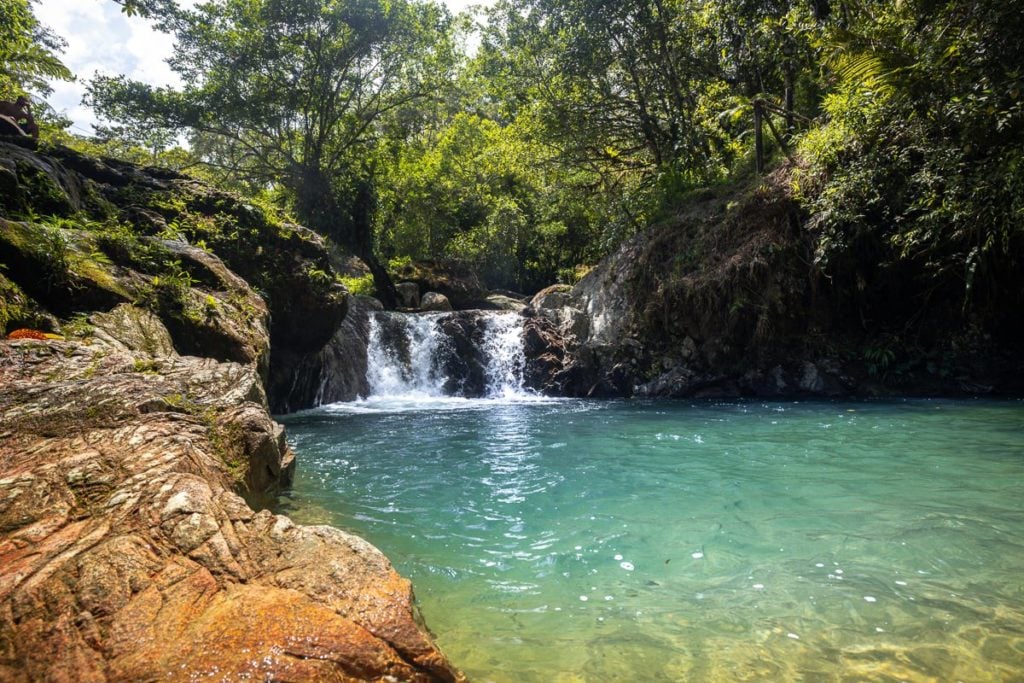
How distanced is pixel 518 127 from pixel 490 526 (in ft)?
54.9

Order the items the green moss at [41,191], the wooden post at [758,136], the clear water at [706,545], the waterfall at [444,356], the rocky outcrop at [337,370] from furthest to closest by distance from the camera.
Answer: the waterfall at [444,356] → the wooden post at [758,136] → the rocky outcrop at [337,370] → the green moss at [41,191] → the clear water at [706,545]

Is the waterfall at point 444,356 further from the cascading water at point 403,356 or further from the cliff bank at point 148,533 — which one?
the cliff bank at point 148,533

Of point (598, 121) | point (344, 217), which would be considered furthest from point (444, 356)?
point (598, 121)

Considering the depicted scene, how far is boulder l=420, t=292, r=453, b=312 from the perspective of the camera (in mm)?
18953

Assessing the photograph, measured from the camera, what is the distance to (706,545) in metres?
3.77

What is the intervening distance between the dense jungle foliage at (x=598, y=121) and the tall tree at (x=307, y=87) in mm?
64

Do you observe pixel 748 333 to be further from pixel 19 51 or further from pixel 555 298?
pixel 19 51

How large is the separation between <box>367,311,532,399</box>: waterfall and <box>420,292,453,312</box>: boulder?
10.8 ft

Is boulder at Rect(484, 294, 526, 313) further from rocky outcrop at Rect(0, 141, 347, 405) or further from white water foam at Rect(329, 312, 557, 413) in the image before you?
rocky outcrop at Rect(0, 141, 347, 405)

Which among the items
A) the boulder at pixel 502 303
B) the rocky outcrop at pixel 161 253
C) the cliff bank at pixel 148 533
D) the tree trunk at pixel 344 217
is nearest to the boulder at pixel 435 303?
the tree trunk at pixel 344 217

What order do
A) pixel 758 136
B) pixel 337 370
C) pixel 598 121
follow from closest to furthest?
pixel 337 370, pixel 758 136, pixel 598 121

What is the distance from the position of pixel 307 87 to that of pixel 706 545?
65.8 feet

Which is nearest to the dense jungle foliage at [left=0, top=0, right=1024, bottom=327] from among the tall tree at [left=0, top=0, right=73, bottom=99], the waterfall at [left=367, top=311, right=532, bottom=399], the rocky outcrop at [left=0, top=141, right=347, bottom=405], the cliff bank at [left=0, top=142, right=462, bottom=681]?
the tall tree at [left=0, top=0, right=73, bottom=99]

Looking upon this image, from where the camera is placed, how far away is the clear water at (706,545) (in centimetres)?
249
